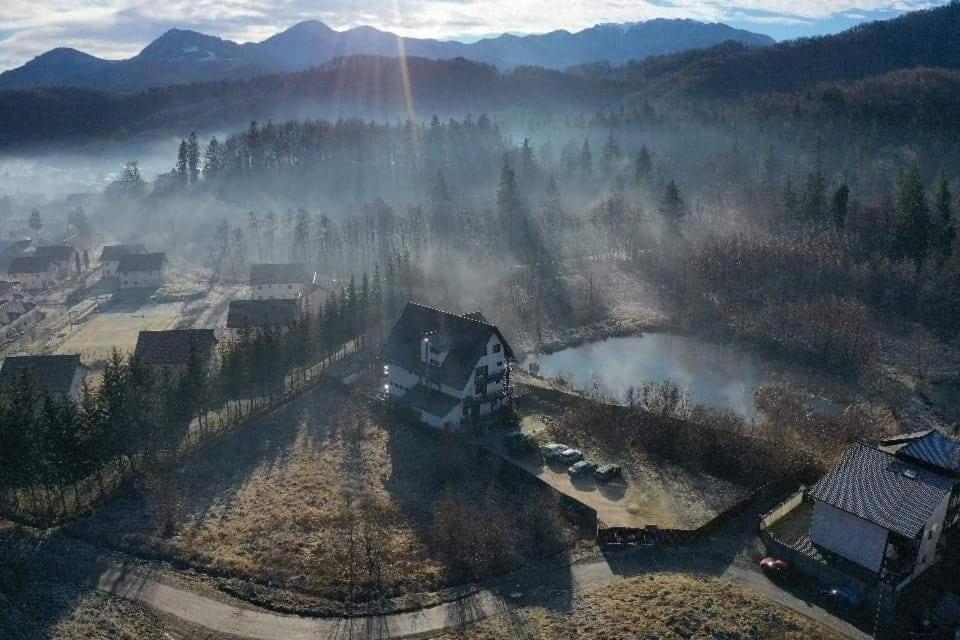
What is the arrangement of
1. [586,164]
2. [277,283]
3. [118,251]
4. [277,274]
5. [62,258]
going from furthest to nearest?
[586,164], [118,251], [62,258], [277,274], [277,283]

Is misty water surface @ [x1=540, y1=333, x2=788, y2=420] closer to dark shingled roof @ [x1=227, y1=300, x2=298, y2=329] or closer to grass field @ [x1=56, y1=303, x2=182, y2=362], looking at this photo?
dark shingled roof @ [x1=227, y1=300, x2=298, y2=329]

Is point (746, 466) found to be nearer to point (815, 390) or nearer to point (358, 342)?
point (815, 390)

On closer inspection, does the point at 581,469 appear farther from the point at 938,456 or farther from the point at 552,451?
the point at 938,456

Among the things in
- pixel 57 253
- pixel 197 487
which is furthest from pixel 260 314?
pixel 57 253

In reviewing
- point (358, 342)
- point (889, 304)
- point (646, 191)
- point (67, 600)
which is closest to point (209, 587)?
point (67, 600)

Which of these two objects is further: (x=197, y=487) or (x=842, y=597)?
(x=197, y=487)
